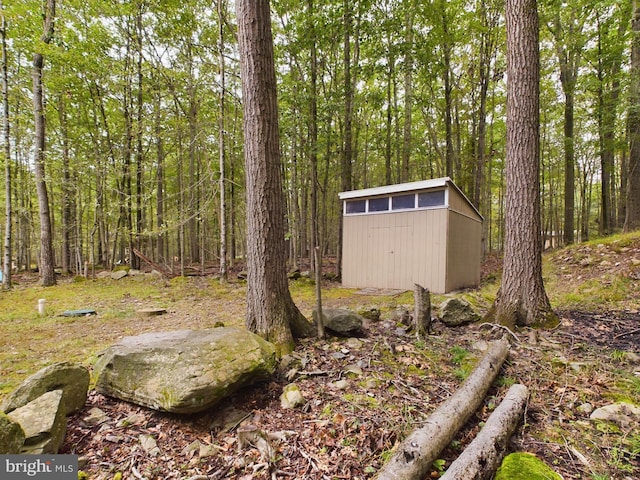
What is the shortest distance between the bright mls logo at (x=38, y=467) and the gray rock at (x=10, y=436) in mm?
45

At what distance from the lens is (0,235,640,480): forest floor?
1.78 metres

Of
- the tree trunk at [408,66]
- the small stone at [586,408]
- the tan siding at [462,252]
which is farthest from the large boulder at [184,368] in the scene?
the tree trunk at [408,66]

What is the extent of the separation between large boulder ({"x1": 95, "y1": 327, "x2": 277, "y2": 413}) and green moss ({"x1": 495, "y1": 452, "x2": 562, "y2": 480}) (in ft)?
5.70

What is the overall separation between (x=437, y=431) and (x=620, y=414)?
141 cm

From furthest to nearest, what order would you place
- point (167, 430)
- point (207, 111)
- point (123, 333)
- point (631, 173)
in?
1. point (207, 111)
2. point (631, 173)
3. point (123, 333)
4. point (167, 430)

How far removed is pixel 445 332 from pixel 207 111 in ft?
37.9

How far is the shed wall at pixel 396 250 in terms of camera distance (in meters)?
7.95

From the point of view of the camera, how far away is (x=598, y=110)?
10.4 metres

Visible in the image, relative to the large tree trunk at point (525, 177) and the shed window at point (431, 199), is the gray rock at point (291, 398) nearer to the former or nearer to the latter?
the large tree trunk at point (525, 177)

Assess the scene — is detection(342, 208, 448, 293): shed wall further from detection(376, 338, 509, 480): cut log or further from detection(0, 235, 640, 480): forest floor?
detection(376, 338, 509, 480): cut log

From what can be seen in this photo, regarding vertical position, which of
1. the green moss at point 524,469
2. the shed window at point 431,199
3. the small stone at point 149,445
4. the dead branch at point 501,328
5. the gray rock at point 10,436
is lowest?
the small stone at point 149,445

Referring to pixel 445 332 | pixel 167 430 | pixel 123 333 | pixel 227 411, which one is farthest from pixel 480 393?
pixel 123 333

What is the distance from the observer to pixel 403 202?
28.2 feet

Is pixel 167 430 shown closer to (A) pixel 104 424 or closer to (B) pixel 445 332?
(A) pixel 104 424
